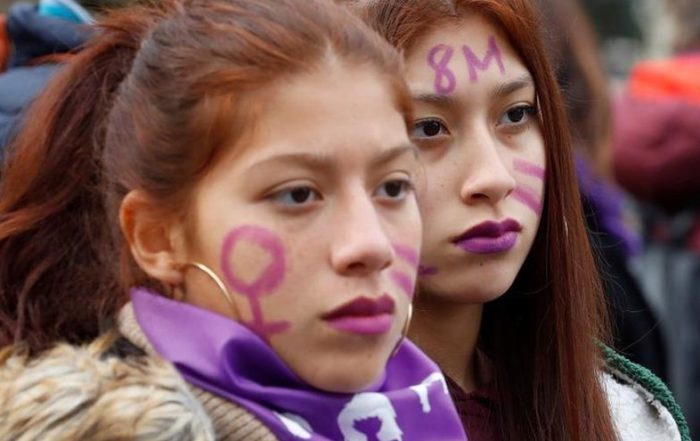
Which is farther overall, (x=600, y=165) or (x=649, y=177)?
(x=649, y=177)

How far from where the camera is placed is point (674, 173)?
521 centimetres

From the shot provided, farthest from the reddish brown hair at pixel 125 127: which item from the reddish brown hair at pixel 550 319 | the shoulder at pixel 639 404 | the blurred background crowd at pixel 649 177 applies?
the blurred background crowd at pixel 649 177

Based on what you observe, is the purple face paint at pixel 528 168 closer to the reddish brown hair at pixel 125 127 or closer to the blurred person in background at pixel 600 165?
the reddish brown hair at pixel 125 127

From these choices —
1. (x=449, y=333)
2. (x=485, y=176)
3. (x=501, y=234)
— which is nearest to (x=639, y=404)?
(x=449, y=333)

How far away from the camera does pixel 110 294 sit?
223cm

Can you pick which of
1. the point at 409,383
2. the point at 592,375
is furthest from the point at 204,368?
the point at 592,375

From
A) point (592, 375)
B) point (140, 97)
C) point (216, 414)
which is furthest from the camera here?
point (592, 375)

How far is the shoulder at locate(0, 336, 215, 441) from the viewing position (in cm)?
190

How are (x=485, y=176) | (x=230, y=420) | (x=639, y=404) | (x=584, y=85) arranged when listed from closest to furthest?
(x=230, y=420) → (x=485, y=176) → (x=639, y=404) → (x=584, y=85)

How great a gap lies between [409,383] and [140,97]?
0.56 metres

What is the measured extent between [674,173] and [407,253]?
3.22 meters

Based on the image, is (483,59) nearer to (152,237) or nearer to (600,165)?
(152,237)

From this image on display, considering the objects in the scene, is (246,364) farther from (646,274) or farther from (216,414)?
(646,274)

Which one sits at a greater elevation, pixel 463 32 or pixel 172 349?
pixel 463 32
